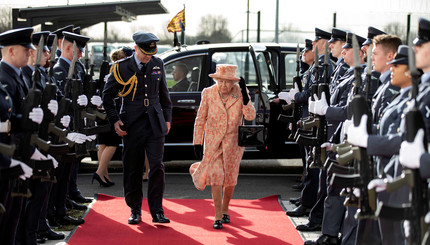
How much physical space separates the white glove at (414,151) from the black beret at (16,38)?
2.88 metres

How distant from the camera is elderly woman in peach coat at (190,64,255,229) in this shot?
7117 millimetres

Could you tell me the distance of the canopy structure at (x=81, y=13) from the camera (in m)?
11.5

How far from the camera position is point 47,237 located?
21.4 feet

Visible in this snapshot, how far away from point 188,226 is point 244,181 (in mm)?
3151

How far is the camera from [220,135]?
7.14 metres

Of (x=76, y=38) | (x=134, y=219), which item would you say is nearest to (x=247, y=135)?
(x=134, y=219)

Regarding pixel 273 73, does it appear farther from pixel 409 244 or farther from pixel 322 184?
pixel 409 244

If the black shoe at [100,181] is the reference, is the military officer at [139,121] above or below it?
above

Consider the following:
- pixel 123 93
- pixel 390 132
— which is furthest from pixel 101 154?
pixel 390 132

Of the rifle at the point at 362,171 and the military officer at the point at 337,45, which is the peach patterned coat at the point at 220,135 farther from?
the rifle at the point at 362,171

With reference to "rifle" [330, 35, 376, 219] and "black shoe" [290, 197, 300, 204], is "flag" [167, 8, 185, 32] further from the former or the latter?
"rifle" [330, 35, 376, 219]

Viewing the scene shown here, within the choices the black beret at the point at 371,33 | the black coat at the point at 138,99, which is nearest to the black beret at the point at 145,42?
the black coat at the point at 138,99

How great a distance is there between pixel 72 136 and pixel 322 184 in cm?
257

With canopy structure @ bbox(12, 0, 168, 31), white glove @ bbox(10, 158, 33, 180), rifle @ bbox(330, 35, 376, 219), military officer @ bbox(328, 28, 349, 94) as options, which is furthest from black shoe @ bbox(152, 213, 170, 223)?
canopy structure @ bbox(12, 0, 168, 31)
